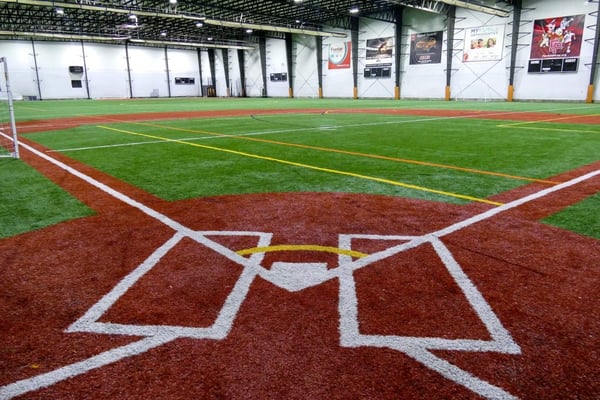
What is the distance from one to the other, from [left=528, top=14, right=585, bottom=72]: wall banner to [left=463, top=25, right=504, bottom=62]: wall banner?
105 inches

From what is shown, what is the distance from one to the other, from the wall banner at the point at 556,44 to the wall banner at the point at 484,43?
2676 millimetres

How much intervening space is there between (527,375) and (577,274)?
62.7 inches

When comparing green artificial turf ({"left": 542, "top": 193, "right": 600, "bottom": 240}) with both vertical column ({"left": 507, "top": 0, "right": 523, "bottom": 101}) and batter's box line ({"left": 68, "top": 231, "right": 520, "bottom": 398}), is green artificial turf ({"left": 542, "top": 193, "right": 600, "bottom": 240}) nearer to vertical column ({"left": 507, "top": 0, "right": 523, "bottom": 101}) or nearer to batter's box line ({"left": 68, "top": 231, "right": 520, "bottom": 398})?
batter's box line ({"left": 68, "top": 231, "right": 520, "bottom": 398})

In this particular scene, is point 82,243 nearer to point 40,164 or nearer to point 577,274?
point 577,274

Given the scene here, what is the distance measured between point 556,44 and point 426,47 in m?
11.4

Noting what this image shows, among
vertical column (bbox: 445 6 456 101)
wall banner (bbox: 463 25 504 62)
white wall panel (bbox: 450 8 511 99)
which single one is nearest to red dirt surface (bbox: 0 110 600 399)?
white wall panel (bbox: 450 8 511 99)

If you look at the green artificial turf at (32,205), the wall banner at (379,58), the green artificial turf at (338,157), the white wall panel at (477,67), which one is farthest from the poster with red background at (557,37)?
the green artificial turf at (32,205)

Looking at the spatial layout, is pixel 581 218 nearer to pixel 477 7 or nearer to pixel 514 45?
pixel 477 7

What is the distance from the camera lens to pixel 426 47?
40.3 metres

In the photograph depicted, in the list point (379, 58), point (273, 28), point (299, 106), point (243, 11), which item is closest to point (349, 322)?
point (299, 106)

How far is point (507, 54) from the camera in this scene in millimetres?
34812

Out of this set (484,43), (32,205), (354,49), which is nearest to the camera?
(32,205)

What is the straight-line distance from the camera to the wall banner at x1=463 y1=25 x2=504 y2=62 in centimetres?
3512

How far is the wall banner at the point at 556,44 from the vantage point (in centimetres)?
3095
